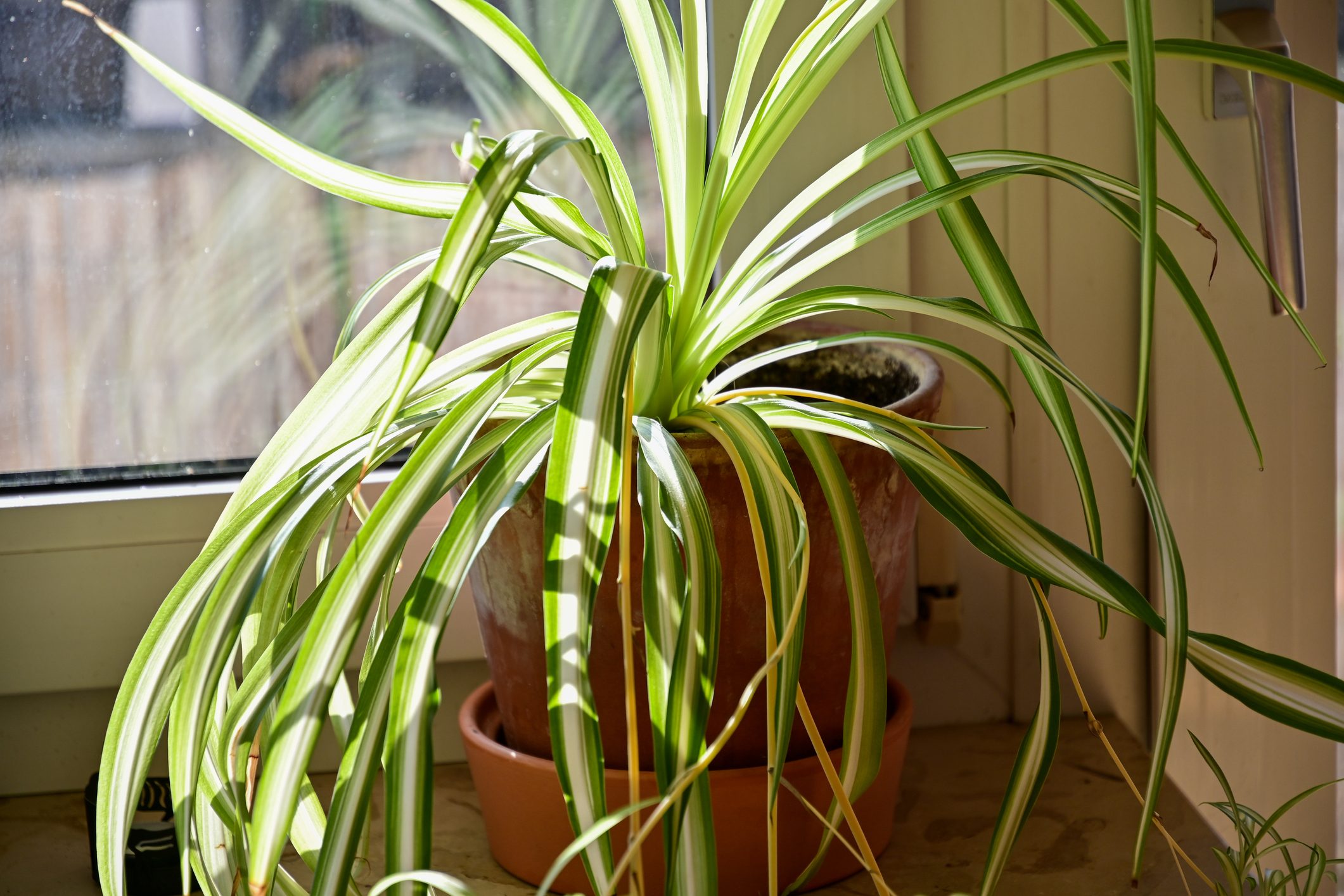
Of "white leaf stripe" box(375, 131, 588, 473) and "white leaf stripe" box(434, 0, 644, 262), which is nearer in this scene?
"white leaf stripe" box(375, 131, 588, 473)

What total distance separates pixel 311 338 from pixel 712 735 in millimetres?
487

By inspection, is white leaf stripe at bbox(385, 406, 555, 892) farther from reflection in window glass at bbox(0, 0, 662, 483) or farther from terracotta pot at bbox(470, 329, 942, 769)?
reflection in window glass at bbox(0, 0, 662, 483)

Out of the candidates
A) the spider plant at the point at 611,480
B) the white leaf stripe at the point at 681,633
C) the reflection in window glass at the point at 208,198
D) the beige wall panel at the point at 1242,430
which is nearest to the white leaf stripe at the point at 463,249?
the spider plant at the point at 611,480

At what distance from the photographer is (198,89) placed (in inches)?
21.4

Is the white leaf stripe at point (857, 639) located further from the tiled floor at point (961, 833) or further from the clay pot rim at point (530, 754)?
the tiled floor at point (961, 833)

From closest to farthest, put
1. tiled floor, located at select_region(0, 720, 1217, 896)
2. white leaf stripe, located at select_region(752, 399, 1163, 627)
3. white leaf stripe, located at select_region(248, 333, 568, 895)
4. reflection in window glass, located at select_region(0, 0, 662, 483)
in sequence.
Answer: white leaf stripe, located at select_region(248, 333, 568, 895), white leaf stripe, located at select_region(752, 399, 1163, 627), tiled floor, located at select_region(0, 720, 1217, 896), reflection in window glass, located at select_region(0, 0, 662, 483)

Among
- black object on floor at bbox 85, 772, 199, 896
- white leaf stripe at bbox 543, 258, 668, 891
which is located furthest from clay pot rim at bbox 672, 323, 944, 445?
black object on floor at bbox 85, 772, 199, 896

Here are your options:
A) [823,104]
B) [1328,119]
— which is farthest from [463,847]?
[1328,119]

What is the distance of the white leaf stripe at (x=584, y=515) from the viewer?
16.1 inches

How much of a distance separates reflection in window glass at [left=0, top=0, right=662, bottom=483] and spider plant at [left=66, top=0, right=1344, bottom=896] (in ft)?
0.90

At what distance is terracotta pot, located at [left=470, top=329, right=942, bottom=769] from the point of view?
56 cm

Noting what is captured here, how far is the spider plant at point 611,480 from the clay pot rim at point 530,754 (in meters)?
0.03

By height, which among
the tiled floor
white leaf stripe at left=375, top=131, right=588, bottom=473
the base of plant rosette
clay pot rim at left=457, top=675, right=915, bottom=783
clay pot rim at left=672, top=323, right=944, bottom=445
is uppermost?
white leaf stripe at left=375, top=131, right=588, bottom=473

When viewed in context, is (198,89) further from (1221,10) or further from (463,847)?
(1221,10)
